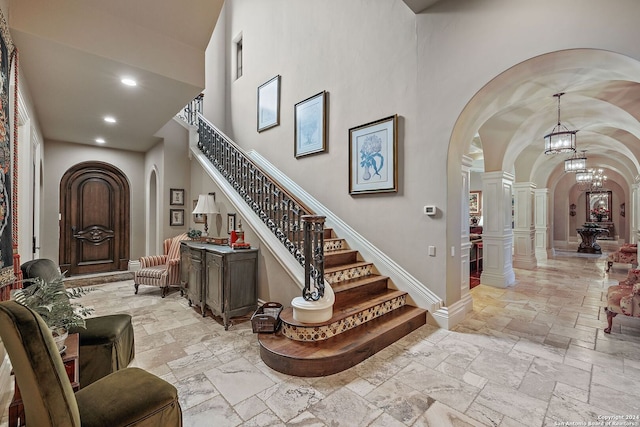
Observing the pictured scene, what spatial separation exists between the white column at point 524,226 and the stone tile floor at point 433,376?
3.37m

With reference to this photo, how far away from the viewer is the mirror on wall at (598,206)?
13.5 meters

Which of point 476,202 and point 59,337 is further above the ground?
point 476,202

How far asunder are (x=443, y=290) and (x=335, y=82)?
11.5 ft

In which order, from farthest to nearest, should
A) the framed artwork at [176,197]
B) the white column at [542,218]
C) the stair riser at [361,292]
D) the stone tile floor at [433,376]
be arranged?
1. the white column at [542,218]
2. the framed artwork at [176,197]
3. the stair riser at [361,292]
4. the stone tile floor at [433,376]

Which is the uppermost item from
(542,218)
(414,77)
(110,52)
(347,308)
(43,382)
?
(414,77)

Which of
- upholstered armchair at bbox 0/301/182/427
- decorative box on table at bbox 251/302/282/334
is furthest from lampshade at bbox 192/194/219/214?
upholstered armchair at bbox 0/301/182/427

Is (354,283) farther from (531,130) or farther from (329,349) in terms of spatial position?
(531,130)

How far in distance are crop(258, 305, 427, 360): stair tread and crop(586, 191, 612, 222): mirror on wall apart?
1550 centimetres

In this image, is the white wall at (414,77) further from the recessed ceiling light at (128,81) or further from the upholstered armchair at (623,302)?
the recessed ceiling light at (128,81)

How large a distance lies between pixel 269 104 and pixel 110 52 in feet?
10.7

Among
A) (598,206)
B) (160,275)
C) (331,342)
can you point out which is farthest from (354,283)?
(598,206)

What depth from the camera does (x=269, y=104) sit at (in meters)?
5.98

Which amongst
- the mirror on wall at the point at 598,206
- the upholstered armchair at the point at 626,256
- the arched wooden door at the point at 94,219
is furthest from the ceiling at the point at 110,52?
the mirror on wall at the point at 598,206

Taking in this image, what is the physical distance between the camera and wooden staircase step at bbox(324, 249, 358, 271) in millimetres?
3841
